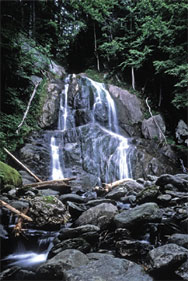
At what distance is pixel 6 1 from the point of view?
477 centimetres

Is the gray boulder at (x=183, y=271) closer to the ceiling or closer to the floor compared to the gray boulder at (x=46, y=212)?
closer to the floor

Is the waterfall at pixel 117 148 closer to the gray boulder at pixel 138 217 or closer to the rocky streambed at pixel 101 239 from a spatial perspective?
the rocky streambed at pixel 101 239

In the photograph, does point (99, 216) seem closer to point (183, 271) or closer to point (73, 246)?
point (73, 246)

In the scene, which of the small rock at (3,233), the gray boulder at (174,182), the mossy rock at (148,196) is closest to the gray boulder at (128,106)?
the gray boulder at (174,182)

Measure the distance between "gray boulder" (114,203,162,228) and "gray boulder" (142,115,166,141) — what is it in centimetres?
933

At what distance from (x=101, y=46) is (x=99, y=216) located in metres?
18.7

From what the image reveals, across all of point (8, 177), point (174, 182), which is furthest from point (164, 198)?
point (8, 177)

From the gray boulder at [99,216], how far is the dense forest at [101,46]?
15.9 ft

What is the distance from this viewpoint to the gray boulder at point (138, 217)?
3759 mm

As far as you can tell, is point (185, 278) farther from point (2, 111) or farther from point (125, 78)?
point (125, 78)

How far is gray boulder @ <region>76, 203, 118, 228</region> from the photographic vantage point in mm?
3963

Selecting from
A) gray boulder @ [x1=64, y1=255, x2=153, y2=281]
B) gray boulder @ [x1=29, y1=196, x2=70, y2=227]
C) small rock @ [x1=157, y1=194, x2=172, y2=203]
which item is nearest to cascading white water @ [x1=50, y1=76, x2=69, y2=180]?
gray boulder @ [x1=29, y1=196, x2=70, y2=227]

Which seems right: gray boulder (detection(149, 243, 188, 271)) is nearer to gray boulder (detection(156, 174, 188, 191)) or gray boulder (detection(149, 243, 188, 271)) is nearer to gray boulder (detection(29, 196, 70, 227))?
gray boulder (detection(29, 196, 70, 227))

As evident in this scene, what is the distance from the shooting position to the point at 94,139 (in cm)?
1035
